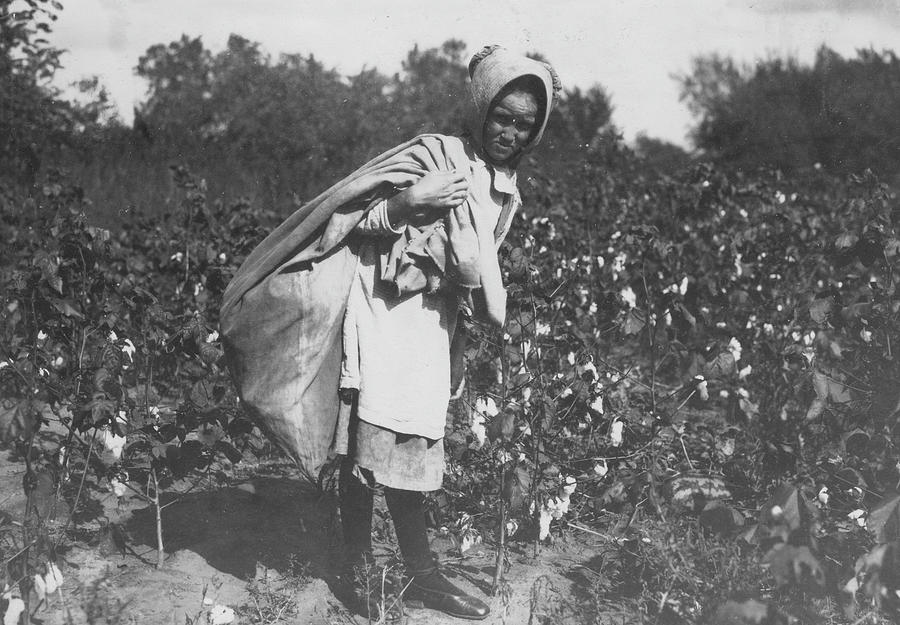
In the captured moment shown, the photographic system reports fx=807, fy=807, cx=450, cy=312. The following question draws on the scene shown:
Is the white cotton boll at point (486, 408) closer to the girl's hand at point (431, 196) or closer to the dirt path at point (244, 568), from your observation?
the dirt path at point (244, 568)

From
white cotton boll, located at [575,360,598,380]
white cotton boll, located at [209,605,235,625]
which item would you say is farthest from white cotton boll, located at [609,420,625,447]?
Result: white cotton boll, located at [209,605,235,625]

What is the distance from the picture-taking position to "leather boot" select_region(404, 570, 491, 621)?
2.46 m

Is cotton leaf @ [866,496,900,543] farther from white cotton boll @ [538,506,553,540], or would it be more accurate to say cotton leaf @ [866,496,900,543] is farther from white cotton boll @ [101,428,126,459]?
white cotton boll @ [101,428,126,459]

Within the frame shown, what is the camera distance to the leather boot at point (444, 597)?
2.46 m

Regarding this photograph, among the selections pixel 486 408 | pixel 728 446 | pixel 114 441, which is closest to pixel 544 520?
pixel 486 408

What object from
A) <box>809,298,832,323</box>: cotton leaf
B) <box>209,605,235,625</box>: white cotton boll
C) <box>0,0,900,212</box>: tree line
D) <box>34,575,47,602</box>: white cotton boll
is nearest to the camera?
<box>34,575,47,602</box>: white cotton boll

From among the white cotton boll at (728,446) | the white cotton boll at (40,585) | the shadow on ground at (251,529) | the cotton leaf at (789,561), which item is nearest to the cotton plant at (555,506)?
the shadow on ground at (251,529)

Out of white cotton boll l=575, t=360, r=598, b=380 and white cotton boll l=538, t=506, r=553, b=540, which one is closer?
white cotton boll l=538, t=506, r=553, b=540

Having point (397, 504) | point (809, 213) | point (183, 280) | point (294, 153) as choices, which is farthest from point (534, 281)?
point (294, 153)

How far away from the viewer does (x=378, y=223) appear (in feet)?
7.16

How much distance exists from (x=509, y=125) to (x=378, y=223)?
444mm

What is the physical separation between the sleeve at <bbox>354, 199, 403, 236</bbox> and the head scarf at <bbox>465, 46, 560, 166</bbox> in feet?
1.10

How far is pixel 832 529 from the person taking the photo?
277 centimetres

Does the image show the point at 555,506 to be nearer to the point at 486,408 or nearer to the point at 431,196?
the point at 486,408
